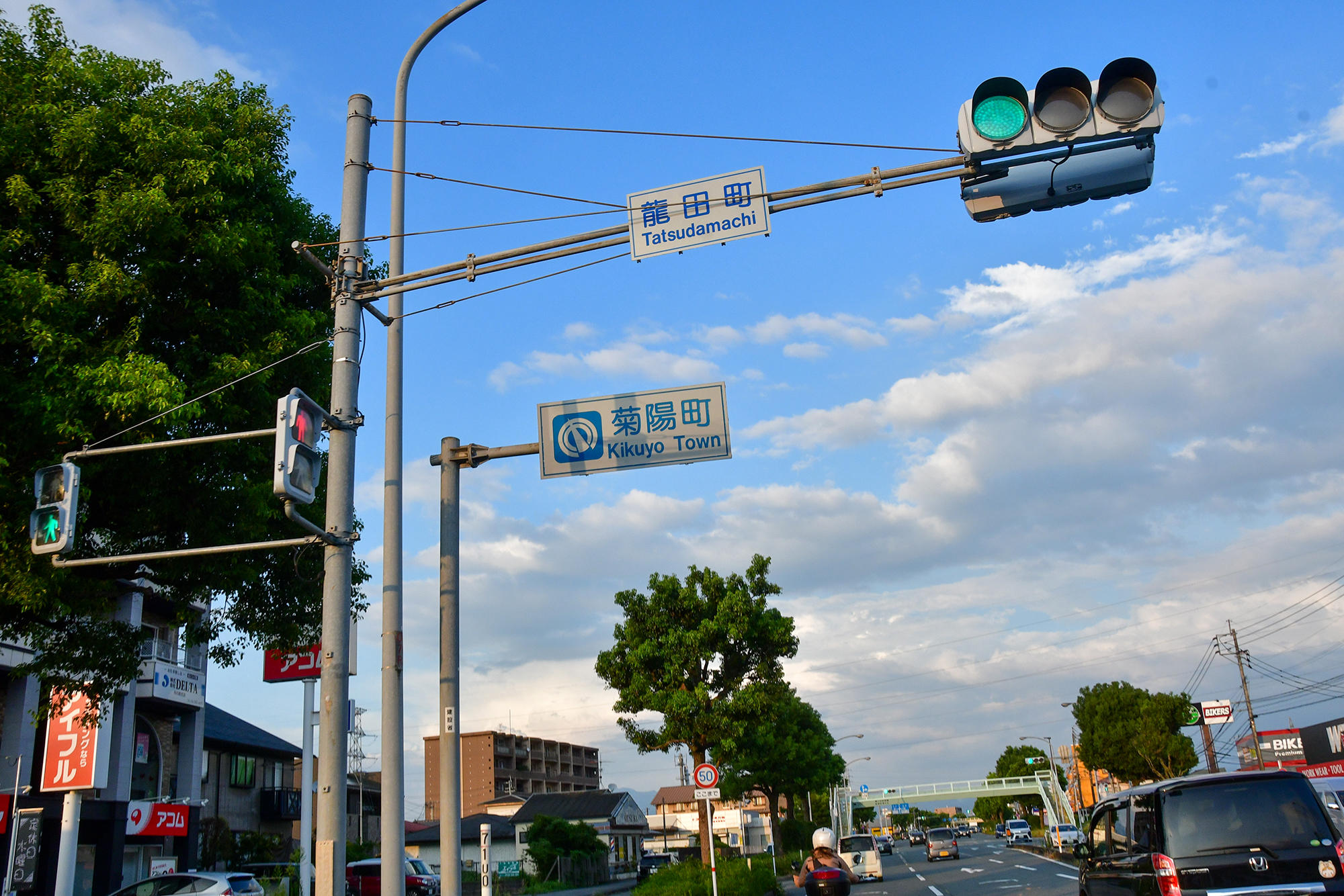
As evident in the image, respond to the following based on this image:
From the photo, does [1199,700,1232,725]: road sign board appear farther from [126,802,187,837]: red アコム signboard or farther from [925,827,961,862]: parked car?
[126,802,187,837]: red アコム signboard

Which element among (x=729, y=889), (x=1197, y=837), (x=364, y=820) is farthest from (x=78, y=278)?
(x=364, y=820)

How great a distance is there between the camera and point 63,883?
16.9m

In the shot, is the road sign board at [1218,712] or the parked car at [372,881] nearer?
the parked car at [372,881]

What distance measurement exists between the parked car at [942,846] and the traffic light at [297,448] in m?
45.8

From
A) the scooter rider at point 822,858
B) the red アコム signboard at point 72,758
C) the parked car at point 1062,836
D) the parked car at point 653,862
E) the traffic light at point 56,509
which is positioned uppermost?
the traffic light at point 56,509

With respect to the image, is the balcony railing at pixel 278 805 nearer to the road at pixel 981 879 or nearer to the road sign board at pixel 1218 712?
the road at pixel 981 879

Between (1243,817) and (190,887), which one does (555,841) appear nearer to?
(190,887)

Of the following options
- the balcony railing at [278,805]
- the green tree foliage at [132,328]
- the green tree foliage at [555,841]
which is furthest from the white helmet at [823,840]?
the green tree foliage at [555,841]

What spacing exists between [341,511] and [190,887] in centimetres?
1510

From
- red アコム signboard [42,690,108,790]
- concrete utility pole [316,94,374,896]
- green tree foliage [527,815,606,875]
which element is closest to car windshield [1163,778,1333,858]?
concrete utility pole [316,94,374,896]

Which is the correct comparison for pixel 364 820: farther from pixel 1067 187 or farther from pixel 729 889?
pixel 1067 187

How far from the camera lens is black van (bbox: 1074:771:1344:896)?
8.23 meters

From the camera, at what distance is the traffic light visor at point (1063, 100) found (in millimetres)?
6195

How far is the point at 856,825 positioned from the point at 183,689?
113684 mm
